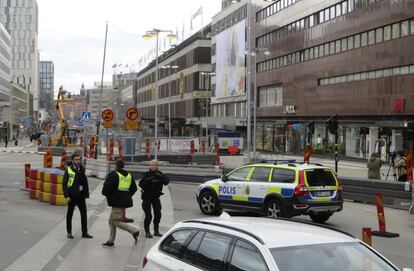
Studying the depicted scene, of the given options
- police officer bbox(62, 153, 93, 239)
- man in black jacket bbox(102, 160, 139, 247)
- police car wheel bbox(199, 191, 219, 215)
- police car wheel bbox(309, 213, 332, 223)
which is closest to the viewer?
man in black jacket bbox(102, 160, 139, 247)

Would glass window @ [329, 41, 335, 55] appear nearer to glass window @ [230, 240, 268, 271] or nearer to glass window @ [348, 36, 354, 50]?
glass window @ [348, 36, 354, 50]

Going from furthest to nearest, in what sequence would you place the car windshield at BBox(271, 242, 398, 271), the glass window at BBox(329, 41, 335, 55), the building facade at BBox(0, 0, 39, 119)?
1. the building facade at BBox(0, 0, 39, 119)
2. the glass window at BBox(329, 41, 335, 55)
3. the car windshield at BBox(271, 242, 398, 271)

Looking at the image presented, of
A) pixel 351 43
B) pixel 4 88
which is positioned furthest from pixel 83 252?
pixel 4 88

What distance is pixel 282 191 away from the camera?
48.4 feet

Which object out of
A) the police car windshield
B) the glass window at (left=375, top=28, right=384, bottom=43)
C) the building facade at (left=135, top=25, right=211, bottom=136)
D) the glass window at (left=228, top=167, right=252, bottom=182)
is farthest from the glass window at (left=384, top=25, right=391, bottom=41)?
the building facade at (left=135, top=25, right=211, bottom=136)

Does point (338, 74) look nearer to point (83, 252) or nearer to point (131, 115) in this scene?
point (131, 115)

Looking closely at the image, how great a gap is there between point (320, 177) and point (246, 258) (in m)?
10.3

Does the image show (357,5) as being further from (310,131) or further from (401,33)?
(310,131)

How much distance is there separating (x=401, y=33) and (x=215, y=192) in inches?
1230

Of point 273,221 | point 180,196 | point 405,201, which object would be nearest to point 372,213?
point 405,201

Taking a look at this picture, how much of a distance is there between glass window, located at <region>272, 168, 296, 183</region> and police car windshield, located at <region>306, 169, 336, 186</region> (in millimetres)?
391

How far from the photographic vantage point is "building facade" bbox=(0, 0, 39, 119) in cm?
18138

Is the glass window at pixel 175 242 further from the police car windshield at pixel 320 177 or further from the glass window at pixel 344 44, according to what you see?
the glass window at pixel 344 44

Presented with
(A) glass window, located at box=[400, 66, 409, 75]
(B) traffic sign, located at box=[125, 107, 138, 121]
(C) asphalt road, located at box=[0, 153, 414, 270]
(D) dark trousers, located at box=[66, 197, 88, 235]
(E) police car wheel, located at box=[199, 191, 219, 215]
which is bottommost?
(C) asphalt road, located at box=[0, 153, 414, 270]
